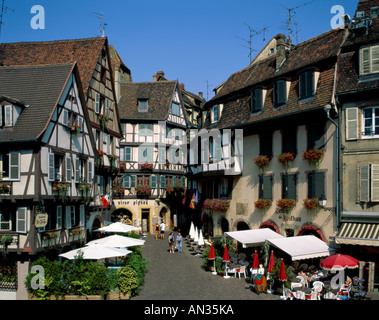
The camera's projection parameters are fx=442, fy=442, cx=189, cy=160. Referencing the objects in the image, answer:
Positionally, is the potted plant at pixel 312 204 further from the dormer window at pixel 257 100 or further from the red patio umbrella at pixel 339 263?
the dormer window at pixel 257 100

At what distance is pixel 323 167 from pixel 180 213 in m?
23.1

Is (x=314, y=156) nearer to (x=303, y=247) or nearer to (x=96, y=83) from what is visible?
(x=303, y=247)

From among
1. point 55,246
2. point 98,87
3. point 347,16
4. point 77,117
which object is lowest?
point 55,246

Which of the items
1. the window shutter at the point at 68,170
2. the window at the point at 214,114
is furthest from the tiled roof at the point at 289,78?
the window shutter at the point at 68,170

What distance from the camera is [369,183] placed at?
A: 1931cm

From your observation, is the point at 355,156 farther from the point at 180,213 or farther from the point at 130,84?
→ the point at 130,84

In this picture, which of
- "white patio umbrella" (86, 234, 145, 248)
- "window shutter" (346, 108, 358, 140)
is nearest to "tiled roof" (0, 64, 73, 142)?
"white patio umbrella" (86, 234, 145, 248)

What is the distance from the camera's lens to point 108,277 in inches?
683

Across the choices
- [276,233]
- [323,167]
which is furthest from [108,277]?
[323,167]

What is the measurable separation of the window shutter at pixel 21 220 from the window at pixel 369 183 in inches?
580

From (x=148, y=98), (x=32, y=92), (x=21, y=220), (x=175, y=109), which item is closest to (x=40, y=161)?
(x=21, y=220)

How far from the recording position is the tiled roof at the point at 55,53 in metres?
28.1

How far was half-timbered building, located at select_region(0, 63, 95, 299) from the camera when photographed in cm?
1925

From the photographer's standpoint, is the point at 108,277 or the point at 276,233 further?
the point at 276,233
